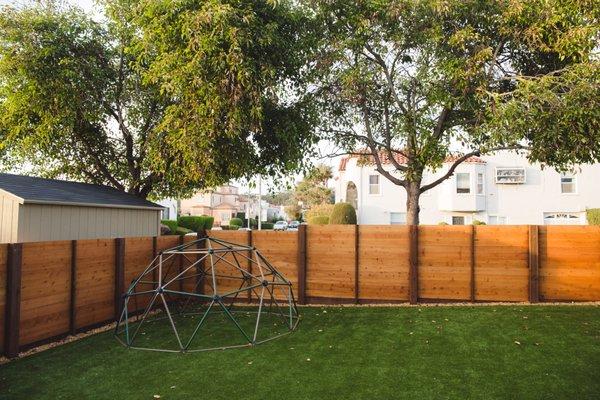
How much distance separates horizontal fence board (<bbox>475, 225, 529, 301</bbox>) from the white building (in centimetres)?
1692

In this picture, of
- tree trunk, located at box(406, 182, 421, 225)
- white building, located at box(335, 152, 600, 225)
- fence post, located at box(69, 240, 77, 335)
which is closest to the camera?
fence post, located at box(69, 240, 77, 335)

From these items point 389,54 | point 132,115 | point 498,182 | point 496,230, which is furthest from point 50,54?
point 498,182

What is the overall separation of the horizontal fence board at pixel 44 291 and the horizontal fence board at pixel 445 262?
27.4 feet

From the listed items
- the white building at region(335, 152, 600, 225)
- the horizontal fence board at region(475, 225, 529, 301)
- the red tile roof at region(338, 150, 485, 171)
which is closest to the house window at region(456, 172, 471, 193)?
the white building at region(335, 152, 600, 225)

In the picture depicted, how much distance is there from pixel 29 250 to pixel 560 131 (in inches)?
487

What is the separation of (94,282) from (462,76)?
10.5 m

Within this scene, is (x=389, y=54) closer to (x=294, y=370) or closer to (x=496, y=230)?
(x=496, y=230)

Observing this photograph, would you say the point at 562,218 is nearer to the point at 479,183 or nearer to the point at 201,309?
the point at 479,183

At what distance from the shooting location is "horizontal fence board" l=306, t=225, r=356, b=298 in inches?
452

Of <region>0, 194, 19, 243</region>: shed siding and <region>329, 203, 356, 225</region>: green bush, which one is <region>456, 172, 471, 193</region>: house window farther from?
<region>0, 194, 19, 243</region>: shed siding

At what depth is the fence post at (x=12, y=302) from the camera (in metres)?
7.05

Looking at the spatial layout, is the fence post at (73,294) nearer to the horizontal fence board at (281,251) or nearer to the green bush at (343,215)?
the horizontal fence board at (281,251)

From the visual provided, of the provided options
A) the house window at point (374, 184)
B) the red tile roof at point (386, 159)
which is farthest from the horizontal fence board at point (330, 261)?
the house window at point (374, 184)

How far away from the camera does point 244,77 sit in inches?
443
